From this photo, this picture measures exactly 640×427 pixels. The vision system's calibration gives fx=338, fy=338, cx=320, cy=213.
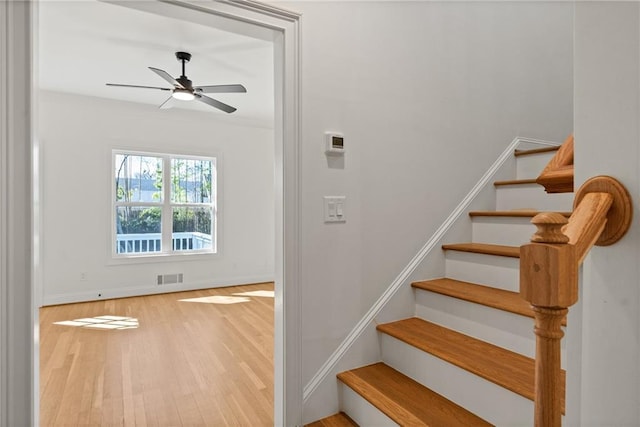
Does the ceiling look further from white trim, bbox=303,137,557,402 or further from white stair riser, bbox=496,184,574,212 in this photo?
white stair riser, bbox=496,184,574,212

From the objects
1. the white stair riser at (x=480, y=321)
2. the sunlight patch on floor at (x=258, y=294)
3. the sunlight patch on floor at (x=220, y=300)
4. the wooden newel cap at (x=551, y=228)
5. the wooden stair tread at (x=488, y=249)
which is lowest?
the sunlight patch on floor at (x=258, y=294)

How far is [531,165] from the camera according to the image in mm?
2477

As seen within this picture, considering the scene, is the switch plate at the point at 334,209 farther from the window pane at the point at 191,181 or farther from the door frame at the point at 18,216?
the window pane at the point at 191,181

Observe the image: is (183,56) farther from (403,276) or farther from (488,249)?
(488,249)

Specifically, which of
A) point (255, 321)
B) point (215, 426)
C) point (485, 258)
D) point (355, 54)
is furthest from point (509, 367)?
point (255, 321)

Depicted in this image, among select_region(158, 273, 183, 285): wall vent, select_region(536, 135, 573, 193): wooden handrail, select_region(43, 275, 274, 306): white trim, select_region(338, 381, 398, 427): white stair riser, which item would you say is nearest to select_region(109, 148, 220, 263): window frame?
select_region(158, 273, 183, 285): wall vent

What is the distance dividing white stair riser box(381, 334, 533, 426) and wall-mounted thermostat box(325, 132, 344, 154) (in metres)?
1.04

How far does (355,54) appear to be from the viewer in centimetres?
185

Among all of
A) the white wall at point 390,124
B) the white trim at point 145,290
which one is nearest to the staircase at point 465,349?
the white wall at point 390,124

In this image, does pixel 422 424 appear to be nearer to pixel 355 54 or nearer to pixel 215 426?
pixel 215 426

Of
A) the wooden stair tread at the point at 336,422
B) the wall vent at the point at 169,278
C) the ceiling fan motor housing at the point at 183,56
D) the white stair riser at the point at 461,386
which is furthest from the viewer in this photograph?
the wall vent at the point at 169,278

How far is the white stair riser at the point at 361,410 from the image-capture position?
1.46 metres

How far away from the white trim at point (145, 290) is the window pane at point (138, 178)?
4.28 ft

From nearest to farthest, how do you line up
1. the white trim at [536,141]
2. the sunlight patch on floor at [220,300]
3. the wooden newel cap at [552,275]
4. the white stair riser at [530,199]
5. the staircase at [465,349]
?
the wooden newel cap at [552,275] < the staircase at [465,349] < the white stair riser at [530,199] < the white trim at [536,141] < the sunlight patch on floor at [220,300]
